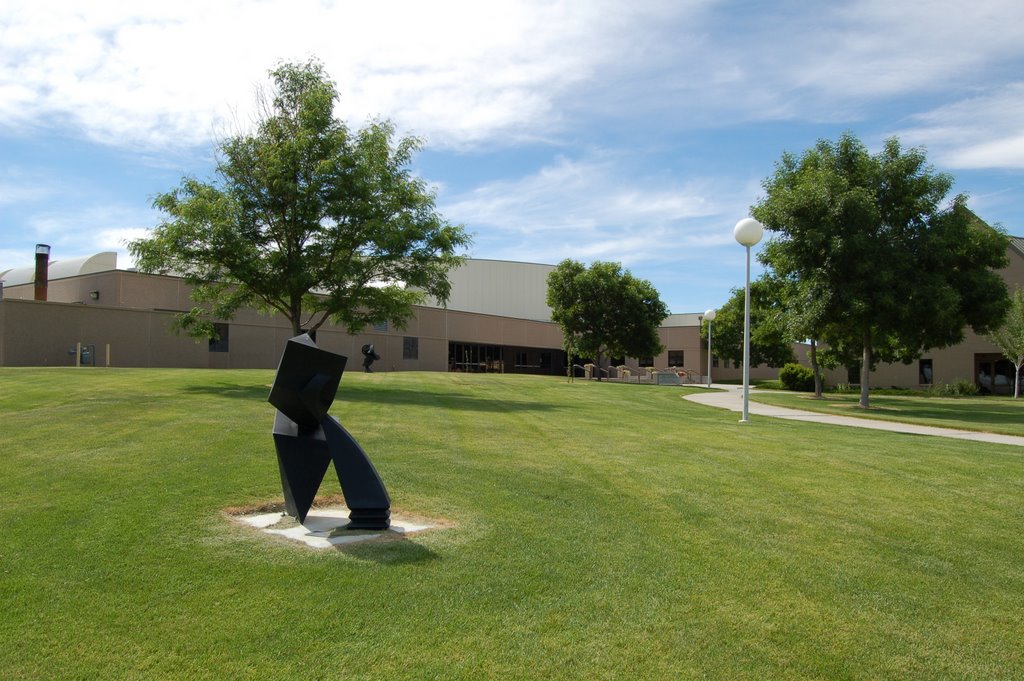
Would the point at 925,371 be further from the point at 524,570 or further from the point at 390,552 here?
the point at 390,552

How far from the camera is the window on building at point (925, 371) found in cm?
4347

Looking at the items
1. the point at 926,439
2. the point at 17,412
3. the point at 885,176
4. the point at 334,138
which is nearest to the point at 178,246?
the point at 334,138

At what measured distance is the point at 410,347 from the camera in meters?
45.9

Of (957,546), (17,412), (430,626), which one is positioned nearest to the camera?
(430,626)

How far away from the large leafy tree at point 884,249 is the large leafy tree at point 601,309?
20.1 meters

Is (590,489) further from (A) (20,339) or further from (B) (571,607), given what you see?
(A) (20,339)

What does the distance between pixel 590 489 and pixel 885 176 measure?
20.3 meters

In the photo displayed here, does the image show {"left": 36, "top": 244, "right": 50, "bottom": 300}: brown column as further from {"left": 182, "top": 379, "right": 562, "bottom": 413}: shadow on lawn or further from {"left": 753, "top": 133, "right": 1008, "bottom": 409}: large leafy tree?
{"left": 753, "top": 133, "right": 1008, "bottom": 409}: large leafy tree

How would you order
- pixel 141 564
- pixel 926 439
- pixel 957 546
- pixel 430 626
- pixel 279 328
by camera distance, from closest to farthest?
pixel 430 626 < pixel 141 564 < pixel 957 546 < pixel 926 439 < pixel 279 328

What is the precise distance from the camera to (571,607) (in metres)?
4.40

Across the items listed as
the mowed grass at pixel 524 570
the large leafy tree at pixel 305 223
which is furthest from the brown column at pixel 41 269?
the mowed grass at pixel 524 570

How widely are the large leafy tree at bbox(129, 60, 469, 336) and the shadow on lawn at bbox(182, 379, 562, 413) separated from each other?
8.76 ft

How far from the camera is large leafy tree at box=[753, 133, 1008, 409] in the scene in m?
21.9

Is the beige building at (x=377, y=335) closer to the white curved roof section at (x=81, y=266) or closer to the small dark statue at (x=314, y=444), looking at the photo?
the white curved roof section at (x=81, y=266)
